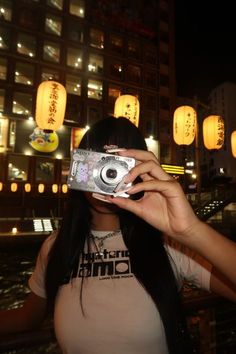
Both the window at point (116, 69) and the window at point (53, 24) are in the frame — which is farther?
the window at point (116, 69)

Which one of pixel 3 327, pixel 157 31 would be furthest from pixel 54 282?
pixel 157 31

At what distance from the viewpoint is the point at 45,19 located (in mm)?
21172

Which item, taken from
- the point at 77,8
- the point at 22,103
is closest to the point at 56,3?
the point at 77,8

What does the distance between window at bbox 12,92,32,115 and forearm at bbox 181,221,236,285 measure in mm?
Answer: 20637

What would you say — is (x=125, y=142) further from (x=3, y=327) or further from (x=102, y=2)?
(x=102, y=2)

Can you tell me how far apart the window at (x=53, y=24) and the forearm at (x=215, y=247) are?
2412 centimetres

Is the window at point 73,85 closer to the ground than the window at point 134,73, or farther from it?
closer to the ground

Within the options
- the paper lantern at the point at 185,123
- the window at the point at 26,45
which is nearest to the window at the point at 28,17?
the window at the point at 26,45

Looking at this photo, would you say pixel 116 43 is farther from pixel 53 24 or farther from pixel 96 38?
pixel 53 24

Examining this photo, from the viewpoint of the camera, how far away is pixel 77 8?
22984mm

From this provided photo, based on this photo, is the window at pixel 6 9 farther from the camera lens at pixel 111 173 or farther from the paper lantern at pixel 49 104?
the camera lens at pixel 111 173

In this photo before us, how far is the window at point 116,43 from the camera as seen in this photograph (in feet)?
77.8

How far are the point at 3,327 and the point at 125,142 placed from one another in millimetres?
1189

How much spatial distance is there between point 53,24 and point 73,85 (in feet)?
16.6
